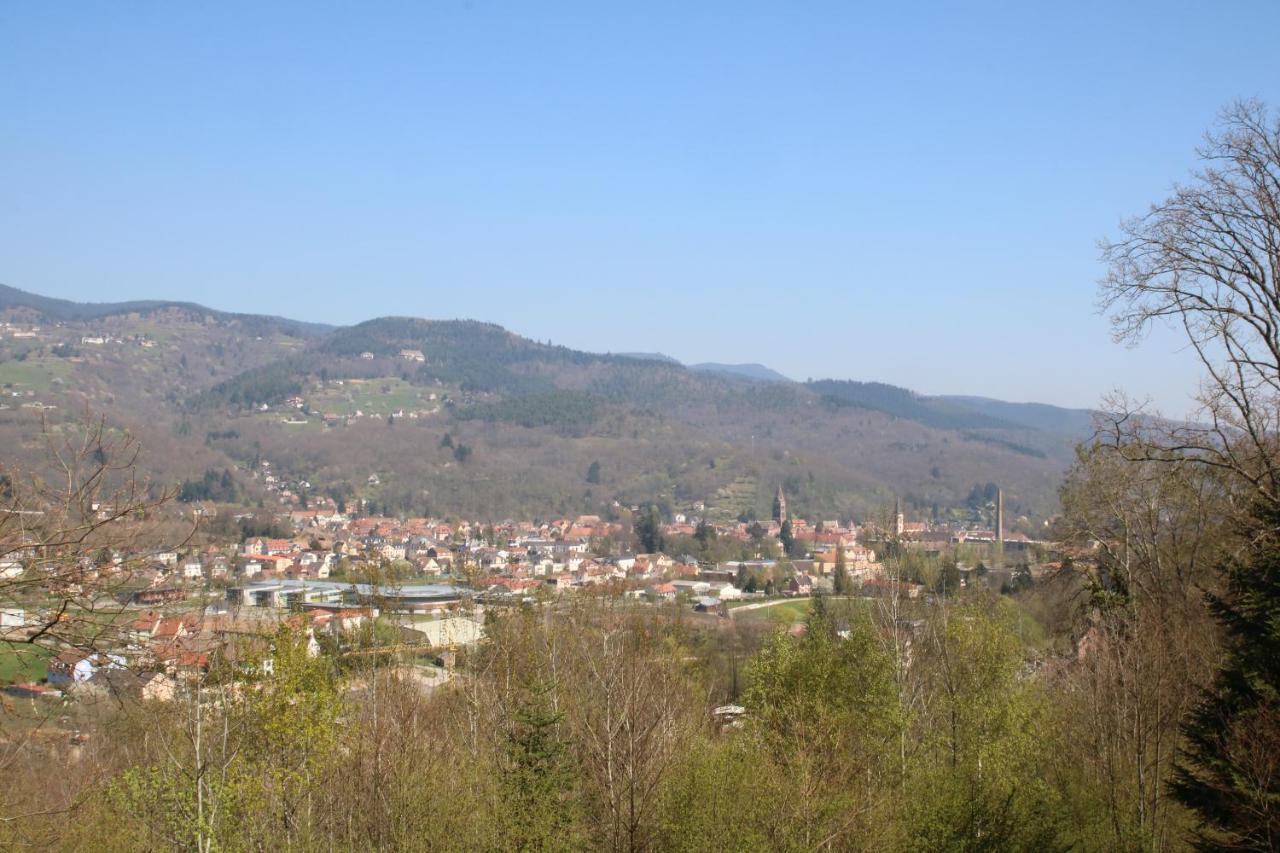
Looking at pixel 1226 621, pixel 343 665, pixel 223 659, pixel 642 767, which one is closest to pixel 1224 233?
pixel 1226 621

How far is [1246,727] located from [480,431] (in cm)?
12840

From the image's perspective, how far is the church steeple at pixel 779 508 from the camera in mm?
103812

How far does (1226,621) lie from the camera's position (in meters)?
9.67

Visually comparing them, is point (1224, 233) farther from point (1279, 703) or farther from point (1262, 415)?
point (1279, 703)

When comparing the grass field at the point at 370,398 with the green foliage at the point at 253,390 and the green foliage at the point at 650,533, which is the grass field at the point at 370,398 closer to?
the green foliage at the point at 253,390

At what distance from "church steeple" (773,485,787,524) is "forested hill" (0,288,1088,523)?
130 cm

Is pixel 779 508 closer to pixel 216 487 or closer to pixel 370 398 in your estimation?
pixel 216 487

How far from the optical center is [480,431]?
135 metres

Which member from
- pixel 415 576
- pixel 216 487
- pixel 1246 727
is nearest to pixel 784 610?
pixel 415 576

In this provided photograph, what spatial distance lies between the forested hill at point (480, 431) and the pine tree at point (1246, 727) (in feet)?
197

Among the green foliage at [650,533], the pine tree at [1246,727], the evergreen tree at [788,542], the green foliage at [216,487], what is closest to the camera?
the pine tree at [1246,727]

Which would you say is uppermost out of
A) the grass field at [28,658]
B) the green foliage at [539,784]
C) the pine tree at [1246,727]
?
the grass field at [28,658]

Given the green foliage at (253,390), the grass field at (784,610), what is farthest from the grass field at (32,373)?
the grass field at (784,610)

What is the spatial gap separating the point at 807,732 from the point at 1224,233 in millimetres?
7468
